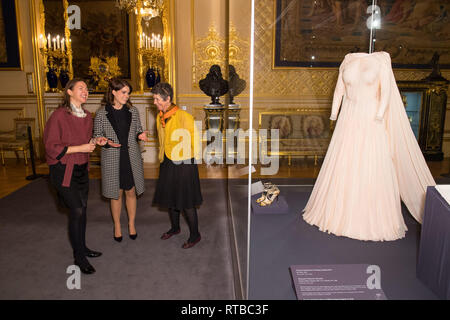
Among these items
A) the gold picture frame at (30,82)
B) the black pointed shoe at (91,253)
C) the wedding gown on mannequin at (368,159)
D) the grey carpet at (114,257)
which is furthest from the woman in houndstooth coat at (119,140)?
the gold picture frame at (30,82)

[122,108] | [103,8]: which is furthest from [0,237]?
[103,8]

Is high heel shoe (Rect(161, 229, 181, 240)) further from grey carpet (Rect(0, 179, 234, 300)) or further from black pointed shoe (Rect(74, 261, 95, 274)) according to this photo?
black pointed shoe (Rect(74, 261, 95, 274))

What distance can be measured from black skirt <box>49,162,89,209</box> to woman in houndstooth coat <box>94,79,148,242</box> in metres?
0.26

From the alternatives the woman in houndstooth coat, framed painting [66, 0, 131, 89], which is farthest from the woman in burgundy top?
framed painting [66, 0, 131, 89]

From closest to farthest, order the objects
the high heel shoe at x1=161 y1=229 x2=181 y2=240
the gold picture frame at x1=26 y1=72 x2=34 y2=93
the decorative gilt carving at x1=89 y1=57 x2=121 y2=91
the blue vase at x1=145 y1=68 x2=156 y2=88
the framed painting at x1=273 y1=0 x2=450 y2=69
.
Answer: the high heel shoe at x1=161 y1=229 x2=181 y2=240
the framed painting at x1=273 y1=0 x2=450 y2=69
the blue vase at x1=145 y1=68 x2=156 y2=88
the gold picture frame at x1=26 y1=72 x2=34 y2=93
the decorative gilt carving at x1=89 y1=57 x2=121 y2=91

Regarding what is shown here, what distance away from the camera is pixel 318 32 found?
20.9ft

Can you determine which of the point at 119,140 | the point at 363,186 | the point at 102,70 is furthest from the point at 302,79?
the point at 119,140

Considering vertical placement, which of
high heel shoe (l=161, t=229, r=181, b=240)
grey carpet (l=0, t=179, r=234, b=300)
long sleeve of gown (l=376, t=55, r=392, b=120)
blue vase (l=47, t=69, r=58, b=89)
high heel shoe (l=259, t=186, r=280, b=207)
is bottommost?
grey carpet (l=0, t=179, r=234, b=300)

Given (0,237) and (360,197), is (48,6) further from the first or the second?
(360,197)

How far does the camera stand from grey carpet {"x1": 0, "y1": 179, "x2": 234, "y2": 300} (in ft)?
8.55

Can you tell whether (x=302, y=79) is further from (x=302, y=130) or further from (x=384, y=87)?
(x=384, y=87)

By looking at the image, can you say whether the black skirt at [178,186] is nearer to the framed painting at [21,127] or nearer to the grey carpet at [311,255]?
the grey carpet at [311,255]

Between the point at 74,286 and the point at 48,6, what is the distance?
6.09 meters

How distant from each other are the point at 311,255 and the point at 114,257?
1654 millimetres
